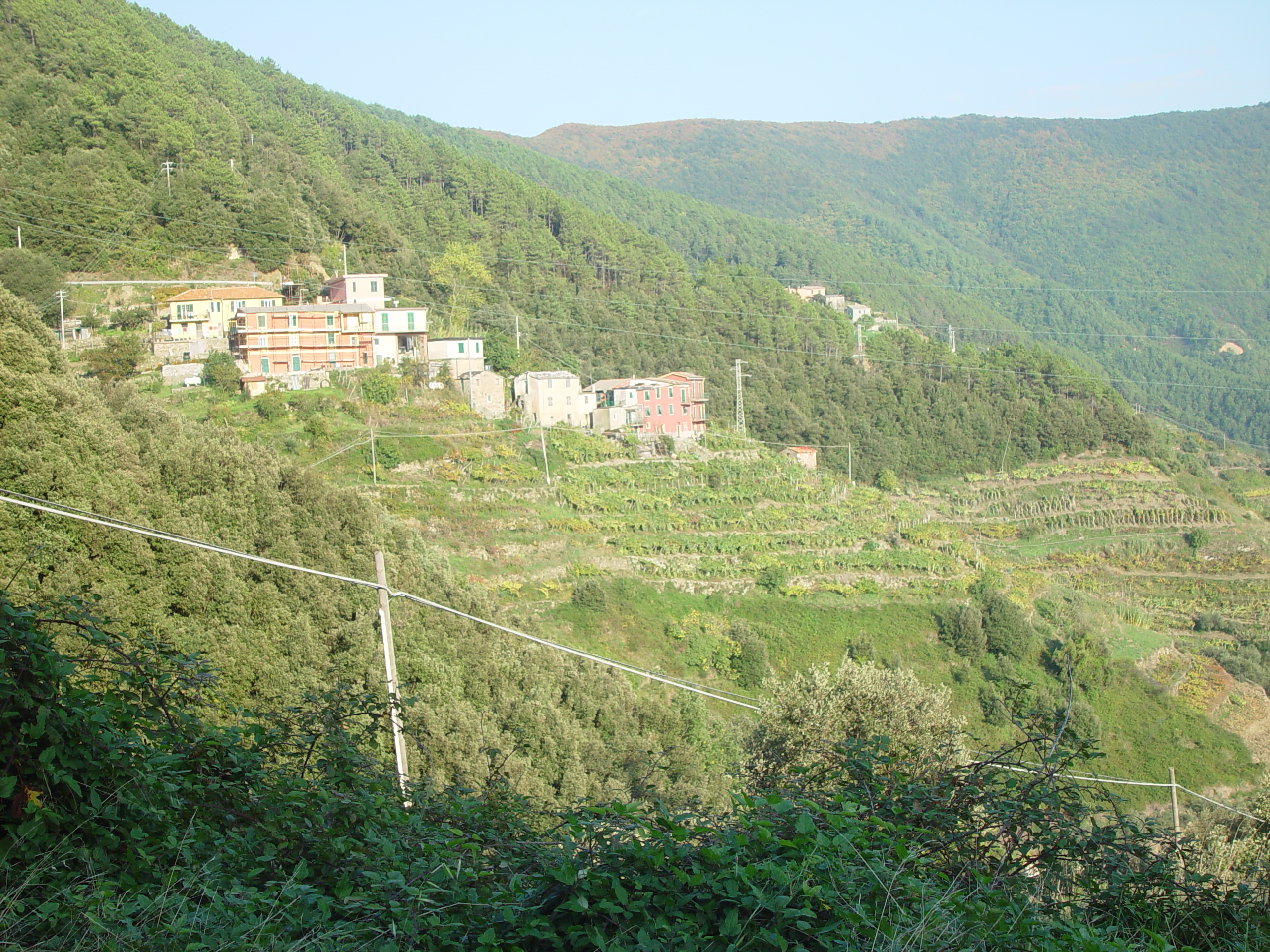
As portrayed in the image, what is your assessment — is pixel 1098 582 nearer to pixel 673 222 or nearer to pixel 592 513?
pixel 592 513

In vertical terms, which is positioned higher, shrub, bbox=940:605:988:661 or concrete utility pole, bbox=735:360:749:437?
concrete utility pole, bbox=735:360:749:437

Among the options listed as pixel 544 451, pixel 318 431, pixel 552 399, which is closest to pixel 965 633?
pixel 544 451

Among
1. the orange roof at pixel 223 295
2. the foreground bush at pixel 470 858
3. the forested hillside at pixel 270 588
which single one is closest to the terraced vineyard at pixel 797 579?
the forested hillside at pixel 270 588

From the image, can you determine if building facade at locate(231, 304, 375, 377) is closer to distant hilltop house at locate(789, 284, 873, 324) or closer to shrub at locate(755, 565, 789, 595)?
shrub at locate(755, 565, 789, 595)

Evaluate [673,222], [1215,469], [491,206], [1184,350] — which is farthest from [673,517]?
[1184,350]

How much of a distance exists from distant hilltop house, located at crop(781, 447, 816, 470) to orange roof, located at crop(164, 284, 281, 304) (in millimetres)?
22091

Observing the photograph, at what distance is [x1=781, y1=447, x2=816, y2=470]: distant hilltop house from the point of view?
4010 centimetres

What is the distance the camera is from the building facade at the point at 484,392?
2989 cm

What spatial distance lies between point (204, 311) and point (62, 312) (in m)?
3.80

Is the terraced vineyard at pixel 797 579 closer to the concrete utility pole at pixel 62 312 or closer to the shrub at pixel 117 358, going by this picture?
the shrub at pixel 117 358

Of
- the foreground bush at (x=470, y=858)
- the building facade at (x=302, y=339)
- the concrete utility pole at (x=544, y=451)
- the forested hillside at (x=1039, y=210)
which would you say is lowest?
the concrete utility pole at (x=544, y=451)

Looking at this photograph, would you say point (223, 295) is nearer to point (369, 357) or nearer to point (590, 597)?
point (369, 357)

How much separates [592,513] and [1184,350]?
87.5 metres

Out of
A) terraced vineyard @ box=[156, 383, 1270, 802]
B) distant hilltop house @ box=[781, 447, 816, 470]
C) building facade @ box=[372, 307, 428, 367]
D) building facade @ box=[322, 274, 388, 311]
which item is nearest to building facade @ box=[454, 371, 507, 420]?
terraced vineyard @ box=[156, 383, 1270, 802]
